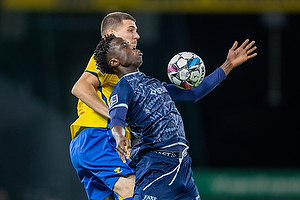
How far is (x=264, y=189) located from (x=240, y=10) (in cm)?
237

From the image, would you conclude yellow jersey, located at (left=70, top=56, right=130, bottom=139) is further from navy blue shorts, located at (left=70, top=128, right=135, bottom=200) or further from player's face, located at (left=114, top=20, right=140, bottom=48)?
player's face, located at (left=114, top=20, right=140, bottom=48)

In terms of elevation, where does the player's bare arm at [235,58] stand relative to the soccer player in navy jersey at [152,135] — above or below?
above

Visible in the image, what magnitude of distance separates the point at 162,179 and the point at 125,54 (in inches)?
28.1

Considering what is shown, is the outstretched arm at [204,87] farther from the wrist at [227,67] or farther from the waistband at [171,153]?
the waistband at [171,153]

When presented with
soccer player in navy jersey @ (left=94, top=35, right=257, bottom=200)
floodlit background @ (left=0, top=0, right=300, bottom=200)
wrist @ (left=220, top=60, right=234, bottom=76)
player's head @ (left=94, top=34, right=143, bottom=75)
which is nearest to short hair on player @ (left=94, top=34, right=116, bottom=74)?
player's head @ (left=94, top=34, right=143, bottom=75)

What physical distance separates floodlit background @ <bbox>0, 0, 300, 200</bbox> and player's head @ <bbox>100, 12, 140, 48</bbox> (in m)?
2.69

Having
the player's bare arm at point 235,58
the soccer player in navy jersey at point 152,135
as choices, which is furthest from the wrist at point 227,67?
the soccer player in navy jersey at point 152,135

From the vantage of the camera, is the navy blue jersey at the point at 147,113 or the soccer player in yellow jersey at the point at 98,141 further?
the soccer player in yellow jersey at the point at 98,141

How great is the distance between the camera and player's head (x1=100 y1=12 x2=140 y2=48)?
372cm

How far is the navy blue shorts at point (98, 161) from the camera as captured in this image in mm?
3449

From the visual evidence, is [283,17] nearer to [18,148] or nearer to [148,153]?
[18,148]

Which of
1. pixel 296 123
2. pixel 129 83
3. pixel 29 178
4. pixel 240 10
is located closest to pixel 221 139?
pixel 296 123

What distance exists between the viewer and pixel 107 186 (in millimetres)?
3510

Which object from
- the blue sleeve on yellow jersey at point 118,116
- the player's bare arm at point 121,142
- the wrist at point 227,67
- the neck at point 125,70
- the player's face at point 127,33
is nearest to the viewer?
the player's bare arm at point 121,142
